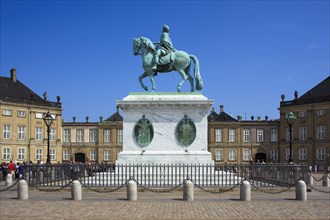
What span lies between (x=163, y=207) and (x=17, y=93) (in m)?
52.5

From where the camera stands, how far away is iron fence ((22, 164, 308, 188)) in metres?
22.8

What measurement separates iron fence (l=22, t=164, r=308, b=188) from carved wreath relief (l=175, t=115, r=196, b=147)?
1.54 meters

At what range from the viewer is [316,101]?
209ft

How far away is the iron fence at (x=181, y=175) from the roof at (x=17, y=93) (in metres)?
38.4

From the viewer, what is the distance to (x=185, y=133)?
25.2 metres

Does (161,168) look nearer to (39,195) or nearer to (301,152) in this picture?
(39,195)

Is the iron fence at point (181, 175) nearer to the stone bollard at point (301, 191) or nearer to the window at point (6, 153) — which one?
the stone bollard at point (301, 191)

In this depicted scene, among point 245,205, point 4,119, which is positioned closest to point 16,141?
point 4,119

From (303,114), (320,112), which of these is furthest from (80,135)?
(320,112)

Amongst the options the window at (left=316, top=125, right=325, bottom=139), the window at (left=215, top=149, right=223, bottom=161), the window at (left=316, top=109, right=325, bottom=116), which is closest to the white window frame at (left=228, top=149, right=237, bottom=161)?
the window at (left=215, top=149, right=223, bottom=161)

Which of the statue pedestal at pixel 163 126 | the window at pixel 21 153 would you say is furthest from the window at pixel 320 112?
the statue pedestal at pixel 163 126

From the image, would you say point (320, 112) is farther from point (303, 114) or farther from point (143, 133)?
point (143, 133)

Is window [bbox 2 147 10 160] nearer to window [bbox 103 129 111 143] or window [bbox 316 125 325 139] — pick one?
window [bbox 103 129 111 143]

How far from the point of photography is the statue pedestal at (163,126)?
25156mm
